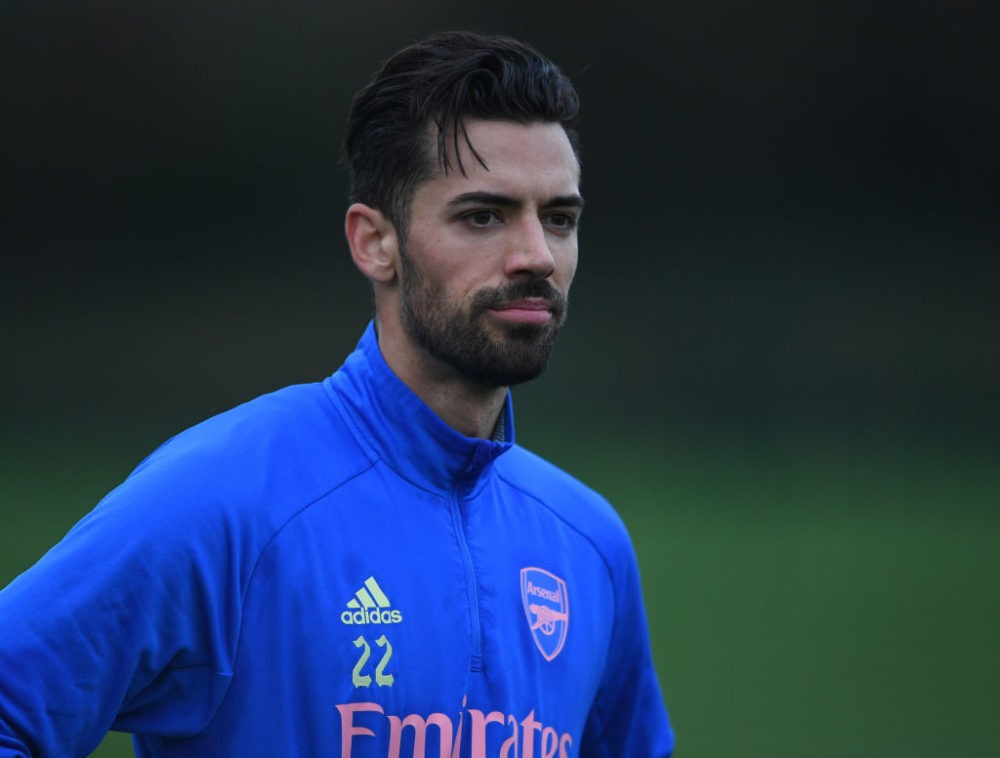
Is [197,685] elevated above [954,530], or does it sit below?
below

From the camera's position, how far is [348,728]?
1426mm

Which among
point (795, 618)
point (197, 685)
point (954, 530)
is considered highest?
point (954, 530)

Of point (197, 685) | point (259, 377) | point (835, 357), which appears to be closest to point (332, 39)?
point (259, 377)

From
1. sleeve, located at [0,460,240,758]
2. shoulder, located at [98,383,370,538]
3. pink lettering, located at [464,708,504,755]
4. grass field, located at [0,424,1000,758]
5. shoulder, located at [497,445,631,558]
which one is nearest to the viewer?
sleeve, located at [0,460,240,758]

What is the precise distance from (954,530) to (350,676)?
4895 mm

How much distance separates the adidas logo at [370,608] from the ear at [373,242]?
0.40 m

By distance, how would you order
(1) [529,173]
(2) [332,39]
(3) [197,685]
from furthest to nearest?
(2) [332,39] → (1) [529,173] → (3) [197,685]

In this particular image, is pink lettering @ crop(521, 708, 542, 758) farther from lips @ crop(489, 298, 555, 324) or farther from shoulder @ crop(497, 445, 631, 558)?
lips @ crop(489, 298, 555, 324)

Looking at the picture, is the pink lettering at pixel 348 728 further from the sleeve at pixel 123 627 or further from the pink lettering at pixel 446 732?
the sleeve at pixel 123 627

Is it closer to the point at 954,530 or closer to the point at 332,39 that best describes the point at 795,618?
the point at 954,530

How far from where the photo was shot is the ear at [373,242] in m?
1.66

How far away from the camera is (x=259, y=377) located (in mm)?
5914

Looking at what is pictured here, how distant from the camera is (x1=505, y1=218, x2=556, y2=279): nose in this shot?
5.12 ft

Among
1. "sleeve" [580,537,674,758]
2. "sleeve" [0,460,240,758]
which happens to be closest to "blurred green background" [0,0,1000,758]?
"sleeve" [580,537,674,758]
